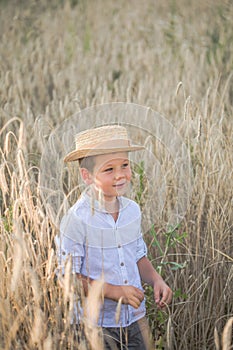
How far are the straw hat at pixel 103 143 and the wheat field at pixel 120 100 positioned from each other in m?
0.18

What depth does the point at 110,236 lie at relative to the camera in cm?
182

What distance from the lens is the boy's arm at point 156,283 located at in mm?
1830

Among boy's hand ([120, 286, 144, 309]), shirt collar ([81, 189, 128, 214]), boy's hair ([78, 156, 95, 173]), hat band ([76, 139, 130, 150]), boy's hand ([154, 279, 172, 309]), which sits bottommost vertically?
boy's hand ([154, 279, 172, 309])

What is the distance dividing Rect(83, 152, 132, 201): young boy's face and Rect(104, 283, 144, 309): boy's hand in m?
0.26

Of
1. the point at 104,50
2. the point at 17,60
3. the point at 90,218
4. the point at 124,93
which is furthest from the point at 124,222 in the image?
the point at 104,50

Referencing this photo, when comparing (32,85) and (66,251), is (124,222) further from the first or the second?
(32,85)

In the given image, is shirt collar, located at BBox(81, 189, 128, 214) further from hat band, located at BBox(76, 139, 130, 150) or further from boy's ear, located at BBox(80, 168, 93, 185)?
hat band, located at BBox(76, 139, 130, 150)

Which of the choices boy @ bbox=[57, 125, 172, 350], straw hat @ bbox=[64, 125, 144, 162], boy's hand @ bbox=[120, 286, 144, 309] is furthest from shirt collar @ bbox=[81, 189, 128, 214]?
boy's hand @ bbox=[120, 286, 144, 309]

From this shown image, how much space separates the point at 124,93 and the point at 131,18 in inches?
108

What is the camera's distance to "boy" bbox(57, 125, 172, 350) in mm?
1771

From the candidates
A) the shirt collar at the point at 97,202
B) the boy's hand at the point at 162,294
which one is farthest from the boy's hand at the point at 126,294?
the shirt collar at the point at 97,202

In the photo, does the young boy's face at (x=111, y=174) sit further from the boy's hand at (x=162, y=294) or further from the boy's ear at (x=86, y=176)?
the boy's hand at (x=162, y=294)

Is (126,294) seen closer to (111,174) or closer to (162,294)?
(162,294)

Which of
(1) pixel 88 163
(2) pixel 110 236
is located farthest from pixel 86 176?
(2) pixel 110 236
